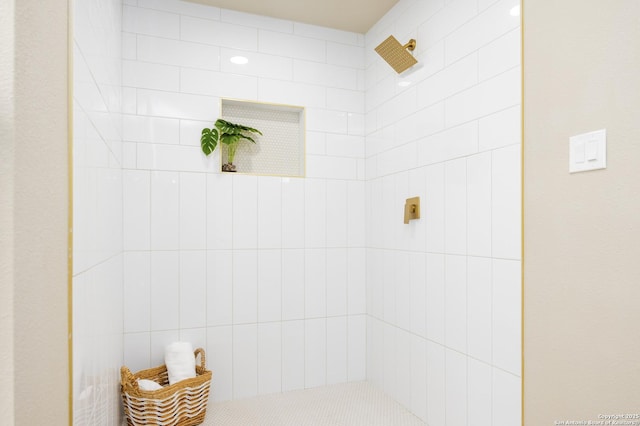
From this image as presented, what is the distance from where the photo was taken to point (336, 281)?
234 centimetres

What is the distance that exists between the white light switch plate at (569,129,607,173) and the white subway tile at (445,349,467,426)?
870 mm

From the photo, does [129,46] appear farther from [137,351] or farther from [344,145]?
[137,351]

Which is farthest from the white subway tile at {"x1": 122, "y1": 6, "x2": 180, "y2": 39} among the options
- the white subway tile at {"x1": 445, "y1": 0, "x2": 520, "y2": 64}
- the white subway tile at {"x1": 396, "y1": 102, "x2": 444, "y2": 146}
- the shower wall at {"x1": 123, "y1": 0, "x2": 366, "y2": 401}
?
the white subway tile at {"x1": 445, "y1": 0, "x2": 520, "y2": 64}

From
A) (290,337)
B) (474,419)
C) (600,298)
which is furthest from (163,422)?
(600,298)

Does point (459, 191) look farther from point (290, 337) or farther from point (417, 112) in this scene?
point (290, 337)

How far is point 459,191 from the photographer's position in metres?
1.63

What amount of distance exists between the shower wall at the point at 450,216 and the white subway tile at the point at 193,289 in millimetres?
957

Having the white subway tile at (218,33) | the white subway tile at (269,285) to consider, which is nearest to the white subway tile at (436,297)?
the white subway tile at (269,285)

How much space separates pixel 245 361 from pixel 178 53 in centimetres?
168

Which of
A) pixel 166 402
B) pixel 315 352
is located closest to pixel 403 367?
pixel 315 352

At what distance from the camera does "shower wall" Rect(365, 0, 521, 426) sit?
141 cm

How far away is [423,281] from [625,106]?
1076 millimetres

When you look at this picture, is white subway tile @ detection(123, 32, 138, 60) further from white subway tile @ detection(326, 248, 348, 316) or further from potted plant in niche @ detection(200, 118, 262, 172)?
white subway tile @ detection(326, 248, 348, 316)

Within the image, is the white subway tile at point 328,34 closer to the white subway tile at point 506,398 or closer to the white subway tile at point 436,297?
the white subway tile at point 436,297
